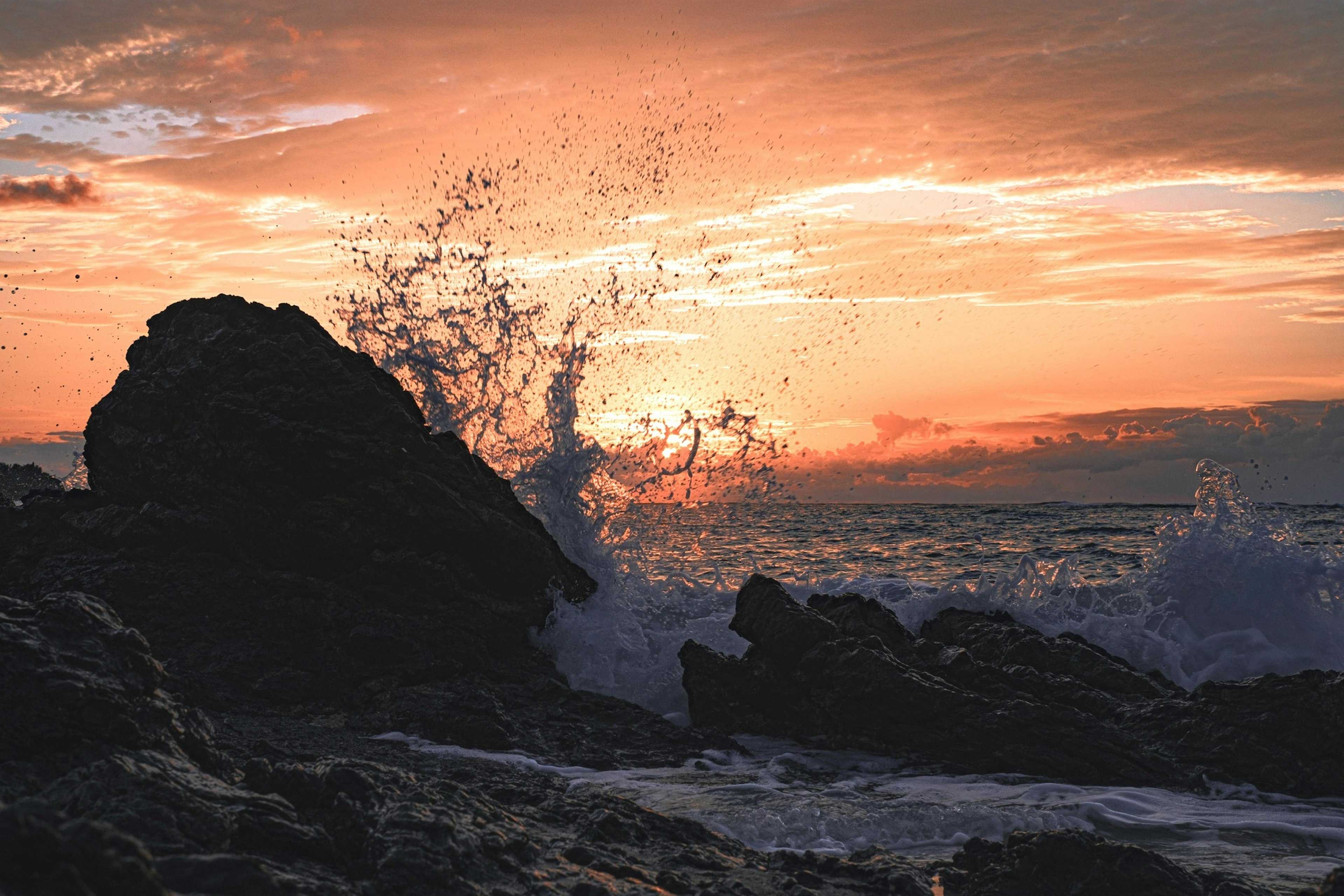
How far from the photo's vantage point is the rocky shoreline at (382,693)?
3900 mm

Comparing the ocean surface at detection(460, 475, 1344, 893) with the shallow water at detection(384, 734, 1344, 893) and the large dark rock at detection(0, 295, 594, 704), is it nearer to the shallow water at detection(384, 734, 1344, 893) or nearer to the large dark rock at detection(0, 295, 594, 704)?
the shallow water at detection(384, 734, 1344, 893)

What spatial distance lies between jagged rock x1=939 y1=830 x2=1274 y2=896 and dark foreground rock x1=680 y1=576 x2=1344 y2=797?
3271 millimetres

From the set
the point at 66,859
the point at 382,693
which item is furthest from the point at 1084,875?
the point at 382,693

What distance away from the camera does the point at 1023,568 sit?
16.4 meters

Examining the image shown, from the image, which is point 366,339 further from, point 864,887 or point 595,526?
point 864,887

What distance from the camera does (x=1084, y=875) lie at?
4883 millimetres

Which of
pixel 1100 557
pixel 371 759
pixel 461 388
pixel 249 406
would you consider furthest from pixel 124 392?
pixel 1100 557

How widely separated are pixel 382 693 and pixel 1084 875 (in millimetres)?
7154

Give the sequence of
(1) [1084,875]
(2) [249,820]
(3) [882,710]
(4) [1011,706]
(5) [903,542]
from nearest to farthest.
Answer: (2) [249,820] → (1) [1084,875] → (4) [1011,706] → (3) [882,710] → (5) [903,542]

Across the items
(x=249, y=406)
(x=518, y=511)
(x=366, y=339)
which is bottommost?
(x=518, y=511)

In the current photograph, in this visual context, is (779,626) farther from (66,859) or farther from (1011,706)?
(66,859)

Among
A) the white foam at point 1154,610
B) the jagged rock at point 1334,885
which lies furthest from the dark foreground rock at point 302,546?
the jagged rock at point 1334,885

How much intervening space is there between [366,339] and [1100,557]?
27200mm

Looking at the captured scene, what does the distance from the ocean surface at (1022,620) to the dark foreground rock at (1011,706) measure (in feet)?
1.07
